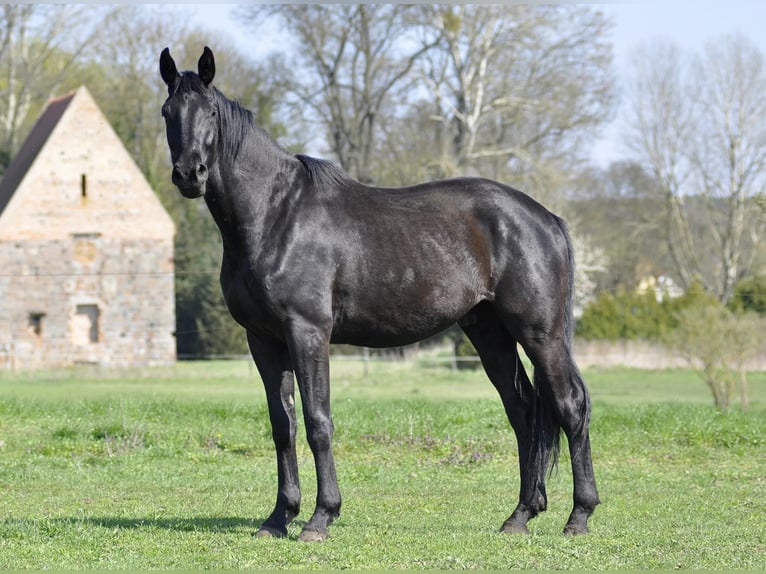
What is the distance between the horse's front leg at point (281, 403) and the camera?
7062mm

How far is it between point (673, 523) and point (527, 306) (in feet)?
6.56

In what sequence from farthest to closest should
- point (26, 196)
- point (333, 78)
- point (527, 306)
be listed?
1. point (333, 78)
2. point (26, 196)
3. point (527, 306)

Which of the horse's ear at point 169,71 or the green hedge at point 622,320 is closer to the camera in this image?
the horse's ear at point 169,71

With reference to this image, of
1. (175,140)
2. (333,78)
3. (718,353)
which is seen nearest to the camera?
(175,140)

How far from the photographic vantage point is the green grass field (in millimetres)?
6234

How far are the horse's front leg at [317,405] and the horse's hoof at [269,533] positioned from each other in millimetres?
220

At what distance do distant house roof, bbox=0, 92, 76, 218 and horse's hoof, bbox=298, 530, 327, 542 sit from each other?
113ft

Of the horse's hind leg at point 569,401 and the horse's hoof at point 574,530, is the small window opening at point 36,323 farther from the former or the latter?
the horse's hoof at point 574,530

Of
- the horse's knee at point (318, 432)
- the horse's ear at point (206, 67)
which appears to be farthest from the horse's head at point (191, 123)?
the horse's knee at point (318, 432)

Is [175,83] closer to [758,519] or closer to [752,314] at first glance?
[758,519]

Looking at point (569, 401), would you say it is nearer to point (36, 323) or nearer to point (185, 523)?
point (185, 523)

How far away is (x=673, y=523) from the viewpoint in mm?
7680

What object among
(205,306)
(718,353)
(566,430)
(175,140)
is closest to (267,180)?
(175,140)

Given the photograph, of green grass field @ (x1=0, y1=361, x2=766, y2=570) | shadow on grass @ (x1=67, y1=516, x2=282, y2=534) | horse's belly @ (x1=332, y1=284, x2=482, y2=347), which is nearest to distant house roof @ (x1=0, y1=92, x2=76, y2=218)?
green grass field @ (x1=0, y1=361, x2=766, y2=570)
